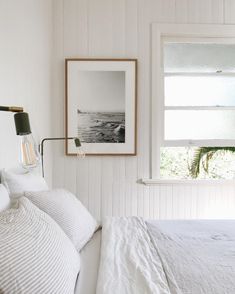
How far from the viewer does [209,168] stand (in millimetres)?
3303

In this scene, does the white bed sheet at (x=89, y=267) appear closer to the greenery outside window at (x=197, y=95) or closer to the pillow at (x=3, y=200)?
the pillow at (x=3, y=200)

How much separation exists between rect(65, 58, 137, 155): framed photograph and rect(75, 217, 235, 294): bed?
112 cm

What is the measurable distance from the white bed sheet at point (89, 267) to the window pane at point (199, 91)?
1773 millimetres

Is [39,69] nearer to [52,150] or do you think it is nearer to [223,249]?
[52,150]

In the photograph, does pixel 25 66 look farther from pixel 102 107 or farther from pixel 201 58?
pixel 201 58

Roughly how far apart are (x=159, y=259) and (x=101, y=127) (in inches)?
70.4

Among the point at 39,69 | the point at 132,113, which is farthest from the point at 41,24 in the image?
the point at 132,113

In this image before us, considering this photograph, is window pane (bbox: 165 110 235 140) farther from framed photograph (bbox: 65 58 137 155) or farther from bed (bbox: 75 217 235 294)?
bed (bbox: 75 217 235 294)

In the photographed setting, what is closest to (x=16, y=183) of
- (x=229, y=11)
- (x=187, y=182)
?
(x=187, y=182)

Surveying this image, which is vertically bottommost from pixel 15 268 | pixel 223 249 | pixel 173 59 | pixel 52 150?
pixel 223 249

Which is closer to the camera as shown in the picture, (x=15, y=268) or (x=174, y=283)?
(x=15, y=268)

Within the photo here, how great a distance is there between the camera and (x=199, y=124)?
323 centimetres

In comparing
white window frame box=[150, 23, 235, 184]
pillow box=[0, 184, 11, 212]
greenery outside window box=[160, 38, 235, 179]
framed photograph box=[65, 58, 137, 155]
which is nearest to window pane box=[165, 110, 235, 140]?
greenery outside window box=[160, 38, 235, 179]

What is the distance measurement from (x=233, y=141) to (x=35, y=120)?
6.08ft
